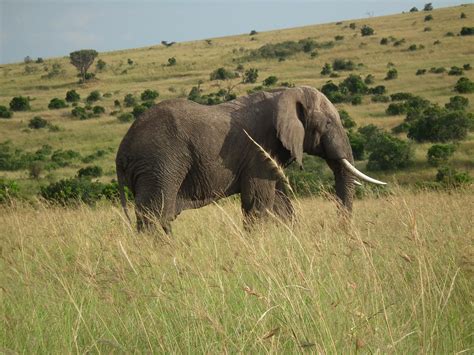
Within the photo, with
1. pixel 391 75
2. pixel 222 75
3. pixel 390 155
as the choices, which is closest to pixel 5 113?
pixel 222 75

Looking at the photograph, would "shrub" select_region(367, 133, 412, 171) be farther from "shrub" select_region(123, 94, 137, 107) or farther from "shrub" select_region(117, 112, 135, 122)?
"shrub" select_region(123, 94, 137, 107)

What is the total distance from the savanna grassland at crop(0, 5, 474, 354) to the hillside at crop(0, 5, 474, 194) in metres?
0.21

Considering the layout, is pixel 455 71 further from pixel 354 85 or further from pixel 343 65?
pixel 343 65

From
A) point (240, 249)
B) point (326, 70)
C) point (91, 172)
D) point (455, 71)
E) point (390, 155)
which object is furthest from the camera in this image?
point (326, 70)

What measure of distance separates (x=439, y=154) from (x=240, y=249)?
1972cm

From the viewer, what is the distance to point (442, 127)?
1049 inches

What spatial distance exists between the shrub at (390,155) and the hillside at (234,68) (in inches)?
12.6

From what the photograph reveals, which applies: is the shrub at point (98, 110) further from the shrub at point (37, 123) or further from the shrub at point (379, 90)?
the shrub at point (379, 90)

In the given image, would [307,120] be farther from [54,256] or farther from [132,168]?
[54,256]

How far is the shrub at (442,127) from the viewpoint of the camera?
2639 centimetres

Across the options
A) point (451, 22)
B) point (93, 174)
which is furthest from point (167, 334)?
point (451, 22)

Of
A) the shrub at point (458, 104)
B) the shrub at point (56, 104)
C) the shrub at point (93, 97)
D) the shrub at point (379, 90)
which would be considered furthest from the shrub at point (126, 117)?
the shrub at point (458, 104)

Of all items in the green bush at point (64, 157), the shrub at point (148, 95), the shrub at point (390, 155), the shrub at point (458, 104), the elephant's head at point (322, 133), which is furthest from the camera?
the shrub at point (148, 95)

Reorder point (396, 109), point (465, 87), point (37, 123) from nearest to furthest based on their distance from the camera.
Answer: point (396, 109)
point (465, 87)
point (37, 123)
